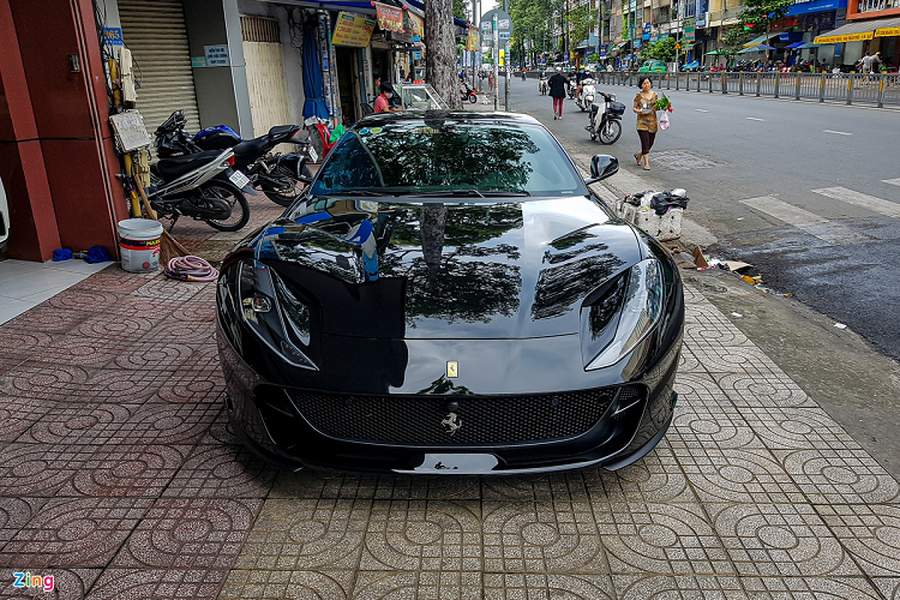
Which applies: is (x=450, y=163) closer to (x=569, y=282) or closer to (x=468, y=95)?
(x=569, y=282)

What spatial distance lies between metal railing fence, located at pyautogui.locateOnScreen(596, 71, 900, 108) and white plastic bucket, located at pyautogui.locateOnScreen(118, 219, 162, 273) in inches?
949

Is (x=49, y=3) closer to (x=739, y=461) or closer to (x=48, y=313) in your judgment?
(x=48, y=313)

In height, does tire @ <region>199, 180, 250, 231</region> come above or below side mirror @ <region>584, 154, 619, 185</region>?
below

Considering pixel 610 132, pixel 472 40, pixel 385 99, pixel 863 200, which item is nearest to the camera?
pixel 863 200

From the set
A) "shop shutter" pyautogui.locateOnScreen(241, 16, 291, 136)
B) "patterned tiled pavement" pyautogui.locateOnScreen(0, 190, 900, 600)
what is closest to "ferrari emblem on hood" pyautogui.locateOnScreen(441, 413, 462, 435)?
"patterned tiled pavement" pyautogui.locateOnScreen(0, 190, 900, 600)

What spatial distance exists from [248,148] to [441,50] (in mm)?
8252

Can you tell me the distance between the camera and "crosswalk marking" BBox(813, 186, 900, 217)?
28.9 feet

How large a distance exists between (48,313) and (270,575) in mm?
3831

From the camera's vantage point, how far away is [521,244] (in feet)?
10.8

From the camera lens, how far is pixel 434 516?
9.33ft

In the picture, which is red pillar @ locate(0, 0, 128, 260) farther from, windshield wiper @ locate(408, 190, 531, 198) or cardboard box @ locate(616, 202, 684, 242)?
cardboard box @ locate(616, 202, 684, 242)

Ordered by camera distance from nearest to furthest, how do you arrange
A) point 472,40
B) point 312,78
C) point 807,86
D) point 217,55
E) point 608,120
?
1. point 217,55
2. point 312,78
3. point 608,120
4. point 807,86
5. point 472,40

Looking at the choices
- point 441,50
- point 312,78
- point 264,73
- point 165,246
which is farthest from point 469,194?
point 312,78
